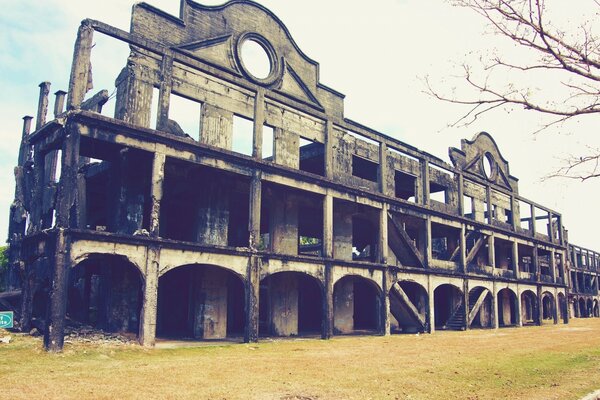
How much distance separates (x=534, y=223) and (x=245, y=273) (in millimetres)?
26570

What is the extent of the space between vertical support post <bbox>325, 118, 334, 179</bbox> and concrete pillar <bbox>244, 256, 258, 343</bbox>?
17.8 ft

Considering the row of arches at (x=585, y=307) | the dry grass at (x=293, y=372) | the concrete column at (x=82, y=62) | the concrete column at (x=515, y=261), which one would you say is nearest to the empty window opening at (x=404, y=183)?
the concrete column at (x=515, y=261)

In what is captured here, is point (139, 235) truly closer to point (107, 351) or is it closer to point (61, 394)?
point (107, 351)

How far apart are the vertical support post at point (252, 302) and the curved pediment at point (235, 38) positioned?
7055 millimetres

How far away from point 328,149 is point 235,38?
18.7ft

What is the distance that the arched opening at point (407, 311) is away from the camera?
2367 centimetres

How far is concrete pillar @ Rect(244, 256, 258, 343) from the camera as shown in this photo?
55.2 feet

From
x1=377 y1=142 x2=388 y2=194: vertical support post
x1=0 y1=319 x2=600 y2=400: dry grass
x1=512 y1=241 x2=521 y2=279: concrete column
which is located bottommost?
x1=0 y1=319 x2=600 y2=400: dry grass

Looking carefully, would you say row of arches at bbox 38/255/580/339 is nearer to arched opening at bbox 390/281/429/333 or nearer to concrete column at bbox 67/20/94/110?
arched opening at bbox 390/281/429/333

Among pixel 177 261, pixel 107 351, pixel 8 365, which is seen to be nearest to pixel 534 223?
pixel 177 261

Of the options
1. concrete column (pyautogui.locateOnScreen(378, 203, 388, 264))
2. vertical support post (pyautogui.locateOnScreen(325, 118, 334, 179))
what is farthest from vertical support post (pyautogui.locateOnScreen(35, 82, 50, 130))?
concrete column (pyautogui.locateOnScreen(378, 203, 388, 264))

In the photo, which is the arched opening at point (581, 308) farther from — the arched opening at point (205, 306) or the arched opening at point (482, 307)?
the arched opening at point (205, 306)

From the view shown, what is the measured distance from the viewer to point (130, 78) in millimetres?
16031

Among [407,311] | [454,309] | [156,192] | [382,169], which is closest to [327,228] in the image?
[382,169]
